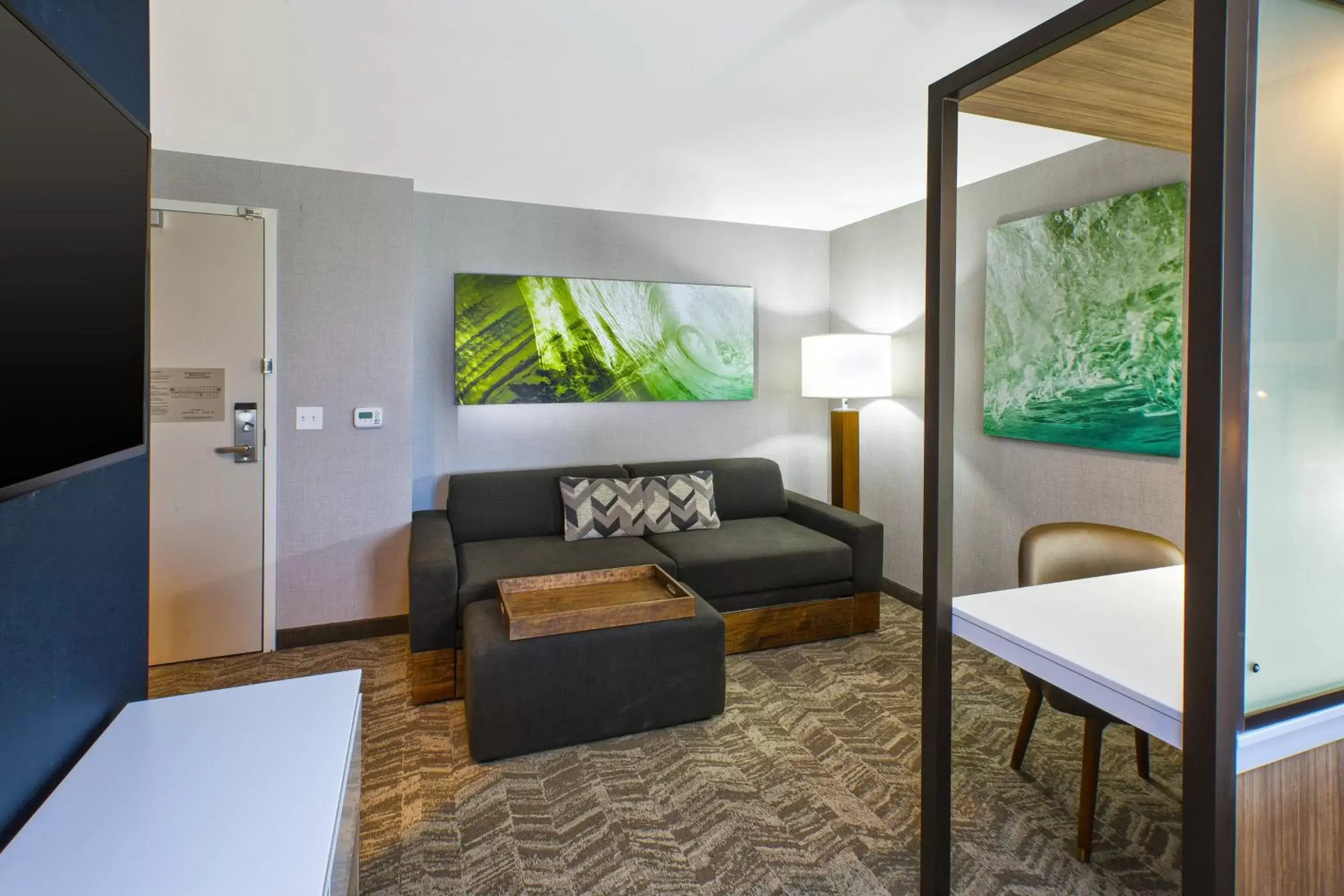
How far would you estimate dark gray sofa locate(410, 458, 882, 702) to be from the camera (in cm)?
279

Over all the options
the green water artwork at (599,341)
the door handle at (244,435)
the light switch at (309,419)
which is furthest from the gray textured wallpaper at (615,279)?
the door handle at (244,435)

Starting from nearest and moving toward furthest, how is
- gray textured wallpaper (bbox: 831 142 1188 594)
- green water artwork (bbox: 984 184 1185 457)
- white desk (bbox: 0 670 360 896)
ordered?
white desk (bbox: 0 670 360 896), green water artwork (bbox: 984 184 1185 457), gray textured wallpaper (bbox: 831 142 1188 594)

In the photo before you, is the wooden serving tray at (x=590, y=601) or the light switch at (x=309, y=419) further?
the light switch at (x=309, y=419)

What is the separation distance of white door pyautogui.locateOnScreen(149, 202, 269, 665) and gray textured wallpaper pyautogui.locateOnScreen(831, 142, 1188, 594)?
9.61 ft

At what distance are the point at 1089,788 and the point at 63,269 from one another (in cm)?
243

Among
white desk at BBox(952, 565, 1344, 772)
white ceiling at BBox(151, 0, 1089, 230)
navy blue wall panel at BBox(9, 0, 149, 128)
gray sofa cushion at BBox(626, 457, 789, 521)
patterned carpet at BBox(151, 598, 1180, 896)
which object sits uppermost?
white ceiling at BBox(151, 0, 1089, 230)

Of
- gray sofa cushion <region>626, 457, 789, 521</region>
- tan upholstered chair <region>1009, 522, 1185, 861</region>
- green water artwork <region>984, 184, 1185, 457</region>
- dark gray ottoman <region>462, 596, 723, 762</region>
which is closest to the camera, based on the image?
tan upholstered chair <region>1009, 522, 1185, 861</region>

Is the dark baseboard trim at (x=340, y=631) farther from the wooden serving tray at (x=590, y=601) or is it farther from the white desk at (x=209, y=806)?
the white desk at (x=209, y=806)

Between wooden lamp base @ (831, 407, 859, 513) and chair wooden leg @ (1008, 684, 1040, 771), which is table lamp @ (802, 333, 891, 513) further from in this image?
chair wooden leg @ (1008, 684, 1040, 771)

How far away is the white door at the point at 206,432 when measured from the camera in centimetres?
304

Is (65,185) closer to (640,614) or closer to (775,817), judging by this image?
(640,614)

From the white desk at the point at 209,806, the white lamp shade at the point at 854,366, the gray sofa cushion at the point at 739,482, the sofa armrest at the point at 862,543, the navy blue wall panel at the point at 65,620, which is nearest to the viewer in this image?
the white desk at the point at 209,806

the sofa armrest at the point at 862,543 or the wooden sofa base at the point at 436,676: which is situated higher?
the sofa armrest at the point at 862,543

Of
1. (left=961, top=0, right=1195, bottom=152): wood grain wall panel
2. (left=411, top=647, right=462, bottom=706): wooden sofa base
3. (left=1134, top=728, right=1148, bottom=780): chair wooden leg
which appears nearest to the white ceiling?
(left=961, top=0, right=1195, bottom=152): wood grain wall panel
